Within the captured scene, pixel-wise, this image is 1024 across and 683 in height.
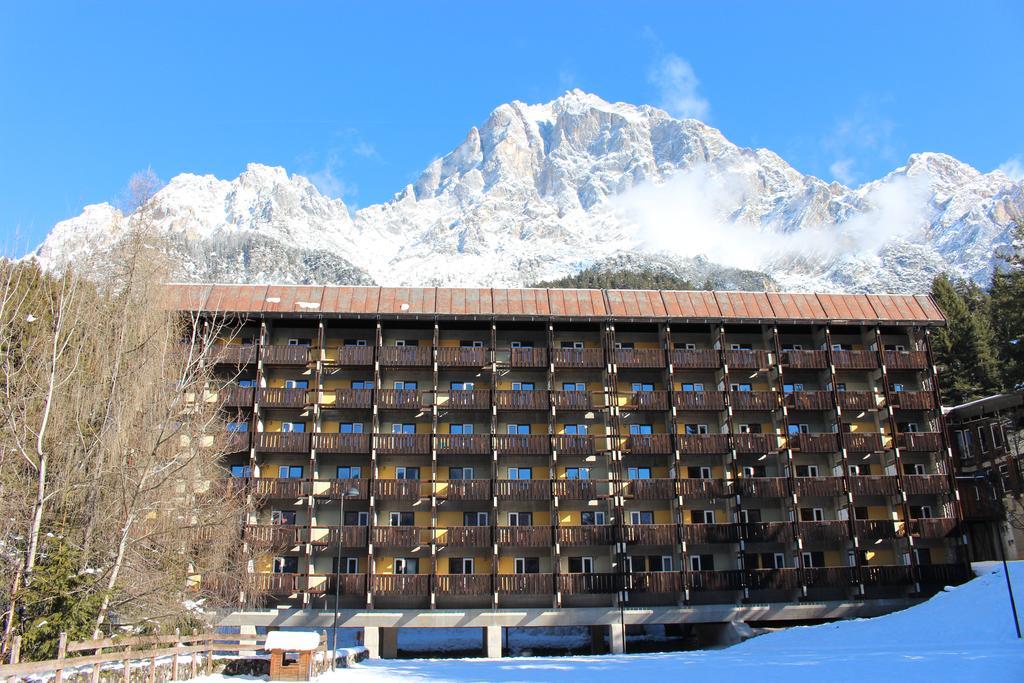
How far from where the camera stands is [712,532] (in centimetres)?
4353

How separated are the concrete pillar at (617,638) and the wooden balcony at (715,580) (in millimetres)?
4276

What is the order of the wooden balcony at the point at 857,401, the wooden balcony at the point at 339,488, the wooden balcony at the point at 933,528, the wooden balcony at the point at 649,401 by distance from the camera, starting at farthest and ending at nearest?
the wooden balcony at the point at 857,401 < the wooden balcony at the point at 649,401 < the wooden balcony at the point at 933,528 < the wooden balcony at the point at 339,488

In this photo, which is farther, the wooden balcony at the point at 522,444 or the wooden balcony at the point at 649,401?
the wooden balcony at the point at 649,401

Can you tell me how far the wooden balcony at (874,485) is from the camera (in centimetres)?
4491

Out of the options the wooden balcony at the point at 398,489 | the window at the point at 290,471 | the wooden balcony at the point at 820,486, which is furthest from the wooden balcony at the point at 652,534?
the window at the point at 290,471

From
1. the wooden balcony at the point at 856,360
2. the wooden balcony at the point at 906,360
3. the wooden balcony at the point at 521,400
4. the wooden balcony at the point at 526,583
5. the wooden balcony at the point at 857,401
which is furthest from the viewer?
the wooden balcony at the point at 906,360

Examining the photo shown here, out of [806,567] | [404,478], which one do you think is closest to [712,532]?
[806,567]

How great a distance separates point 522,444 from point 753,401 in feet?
44.3

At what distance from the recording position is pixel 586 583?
139 ft

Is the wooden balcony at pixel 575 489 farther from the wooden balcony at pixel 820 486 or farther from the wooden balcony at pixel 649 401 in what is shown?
the wooden balcony at pixel 820 486

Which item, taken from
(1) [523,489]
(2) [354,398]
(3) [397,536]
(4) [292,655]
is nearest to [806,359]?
(1) [523,489]

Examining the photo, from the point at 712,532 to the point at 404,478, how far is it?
55.1 feet

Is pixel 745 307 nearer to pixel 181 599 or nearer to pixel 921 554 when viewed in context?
pixel 921 554

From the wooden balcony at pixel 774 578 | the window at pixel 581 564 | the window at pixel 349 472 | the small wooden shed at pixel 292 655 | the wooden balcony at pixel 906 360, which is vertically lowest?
the small wooden shed at pixel 292 655
